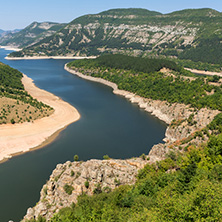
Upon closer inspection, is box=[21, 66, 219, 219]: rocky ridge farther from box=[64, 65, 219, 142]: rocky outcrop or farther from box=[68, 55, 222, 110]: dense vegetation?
box=[68, 55, 222, 110]: dense vegetation

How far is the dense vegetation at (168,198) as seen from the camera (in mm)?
28188

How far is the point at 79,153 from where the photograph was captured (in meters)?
78.4

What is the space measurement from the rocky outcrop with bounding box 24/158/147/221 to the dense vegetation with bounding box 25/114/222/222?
2.60 metres

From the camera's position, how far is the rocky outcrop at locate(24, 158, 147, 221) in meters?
46.5

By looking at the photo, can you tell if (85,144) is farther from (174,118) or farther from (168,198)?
(168,198)

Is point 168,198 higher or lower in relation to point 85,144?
higher

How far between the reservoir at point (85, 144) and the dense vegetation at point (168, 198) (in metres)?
19.5

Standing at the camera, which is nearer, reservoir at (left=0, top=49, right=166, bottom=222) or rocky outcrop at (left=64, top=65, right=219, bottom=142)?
reservoir at (left=0, top=49, right=166, bottom=222)

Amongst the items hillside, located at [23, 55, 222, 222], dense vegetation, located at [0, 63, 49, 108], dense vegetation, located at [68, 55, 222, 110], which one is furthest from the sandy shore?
dense vegetation, located at [68, 55, 222, 110]

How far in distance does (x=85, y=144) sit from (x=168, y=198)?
2197 inches

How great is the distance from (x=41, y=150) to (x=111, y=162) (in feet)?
120

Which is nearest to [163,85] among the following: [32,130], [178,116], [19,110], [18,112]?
[178,116]

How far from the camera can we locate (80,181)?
1965 inches

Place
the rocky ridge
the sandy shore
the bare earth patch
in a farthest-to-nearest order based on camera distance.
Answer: the bare earth patch → the sandy shore → the rocky ridge
